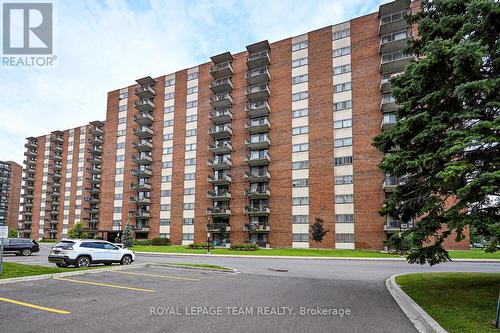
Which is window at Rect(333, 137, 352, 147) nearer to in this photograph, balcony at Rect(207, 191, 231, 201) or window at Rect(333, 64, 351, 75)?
window at Rect(333, 64, 351, 75)

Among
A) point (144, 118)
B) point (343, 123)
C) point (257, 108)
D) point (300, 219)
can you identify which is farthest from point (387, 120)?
point (144, 118)

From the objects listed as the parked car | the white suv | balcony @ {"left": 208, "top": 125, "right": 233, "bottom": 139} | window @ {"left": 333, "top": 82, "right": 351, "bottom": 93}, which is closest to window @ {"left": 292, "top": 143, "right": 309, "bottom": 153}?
window @ {"left": 333, "top": 82, "right": 351, "bottom": 93}

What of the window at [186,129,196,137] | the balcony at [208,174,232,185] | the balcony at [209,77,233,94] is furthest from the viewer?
the window at [186,129,196,137]

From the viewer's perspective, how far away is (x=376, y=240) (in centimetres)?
3941

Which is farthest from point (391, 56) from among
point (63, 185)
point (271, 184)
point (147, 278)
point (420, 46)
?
point (63, 185)

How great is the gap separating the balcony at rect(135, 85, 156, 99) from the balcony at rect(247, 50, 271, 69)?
2104 cm

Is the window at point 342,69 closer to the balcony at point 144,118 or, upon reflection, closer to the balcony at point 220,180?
the balcony at point 220,180

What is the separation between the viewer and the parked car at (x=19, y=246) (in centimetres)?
2692

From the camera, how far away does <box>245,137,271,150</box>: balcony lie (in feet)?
159

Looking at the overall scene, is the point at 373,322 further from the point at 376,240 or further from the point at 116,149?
the point at 116,149

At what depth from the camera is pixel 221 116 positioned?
5278cm

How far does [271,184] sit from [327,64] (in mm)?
19422

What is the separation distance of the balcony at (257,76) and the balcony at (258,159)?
40.4 ft

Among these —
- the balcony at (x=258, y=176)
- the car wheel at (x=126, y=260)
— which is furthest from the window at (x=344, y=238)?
the car wheel at (x=126, y=260)
